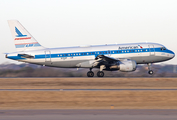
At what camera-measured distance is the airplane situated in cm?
3662

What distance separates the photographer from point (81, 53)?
37.0m

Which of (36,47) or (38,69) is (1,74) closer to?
(38,69)

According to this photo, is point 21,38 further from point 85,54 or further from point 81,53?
point 85,54

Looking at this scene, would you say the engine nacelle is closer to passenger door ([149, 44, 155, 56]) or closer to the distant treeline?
passenger door ([149, 44, 155, 56])

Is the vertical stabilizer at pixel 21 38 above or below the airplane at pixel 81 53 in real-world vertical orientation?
A: above

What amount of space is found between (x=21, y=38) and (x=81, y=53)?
8.74 metres

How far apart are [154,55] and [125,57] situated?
4.26 metres

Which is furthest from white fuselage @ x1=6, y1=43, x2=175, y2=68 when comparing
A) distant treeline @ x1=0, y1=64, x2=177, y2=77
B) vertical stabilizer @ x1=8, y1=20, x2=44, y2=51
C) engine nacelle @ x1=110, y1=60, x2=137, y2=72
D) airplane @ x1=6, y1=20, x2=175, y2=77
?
distant treeline @ x1=0, y1=64, x2=177, y2=77

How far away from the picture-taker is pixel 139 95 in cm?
2048

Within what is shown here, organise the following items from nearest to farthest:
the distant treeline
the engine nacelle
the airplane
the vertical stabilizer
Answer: the engine nacelle < the airplane < the vertical stabilizer < the distant treeline

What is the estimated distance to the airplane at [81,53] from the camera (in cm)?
3662

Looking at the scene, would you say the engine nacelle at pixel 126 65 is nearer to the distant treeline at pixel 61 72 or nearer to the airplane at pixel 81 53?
the airplane at pixel 81 53

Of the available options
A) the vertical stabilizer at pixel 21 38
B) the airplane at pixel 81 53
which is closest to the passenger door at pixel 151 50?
the airplane at pixel 81 53

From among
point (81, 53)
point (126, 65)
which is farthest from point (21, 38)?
point (126, 65)
